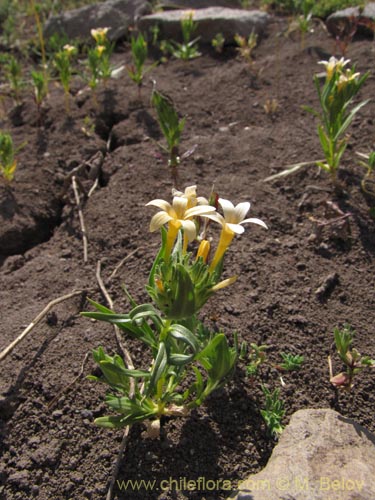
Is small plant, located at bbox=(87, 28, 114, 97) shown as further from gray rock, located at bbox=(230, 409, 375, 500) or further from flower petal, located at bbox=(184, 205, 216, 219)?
gray rock, located at bbox=(230, 409, 375, 500)

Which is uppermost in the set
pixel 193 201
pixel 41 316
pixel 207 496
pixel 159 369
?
pixel 193 201

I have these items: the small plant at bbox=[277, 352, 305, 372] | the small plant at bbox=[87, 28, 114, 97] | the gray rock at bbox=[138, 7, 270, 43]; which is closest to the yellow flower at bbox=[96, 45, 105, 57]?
the small plant at bbox=[87, 28, 114, 97]

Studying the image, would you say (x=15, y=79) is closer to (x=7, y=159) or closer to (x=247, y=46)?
(x=7, y=159)

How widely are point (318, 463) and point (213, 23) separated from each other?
5.21 metres

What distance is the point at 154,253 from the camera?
3172mm

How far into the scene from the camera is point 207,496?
2.13 meters

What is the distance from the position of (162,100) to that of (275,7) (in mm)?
4208

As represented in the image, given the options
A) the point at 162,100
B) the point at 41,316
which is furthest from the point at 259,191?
the point at 41,316

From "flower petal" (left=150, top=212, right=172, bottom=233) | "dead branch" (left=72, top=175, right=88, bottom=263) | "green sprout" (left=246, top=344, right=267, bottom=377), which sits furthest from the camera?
"dead branch" (left=72, top=175, right=88, bottom=263)

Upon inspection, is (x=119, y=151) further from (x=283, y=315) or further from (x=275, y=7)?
(x=275, y=7)

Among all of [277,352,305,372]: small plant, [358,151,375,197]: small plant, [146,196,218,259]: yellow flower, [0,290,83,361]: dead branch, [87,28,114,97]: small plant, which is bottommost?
[277,352,305,372]: small plant

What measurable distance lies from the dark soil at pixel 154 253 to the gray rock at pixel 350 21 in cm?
24

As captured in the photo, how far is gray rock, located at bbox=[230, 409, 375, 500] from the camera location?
191 centimetres

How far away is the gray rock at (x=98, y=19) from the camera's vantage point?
634cm
